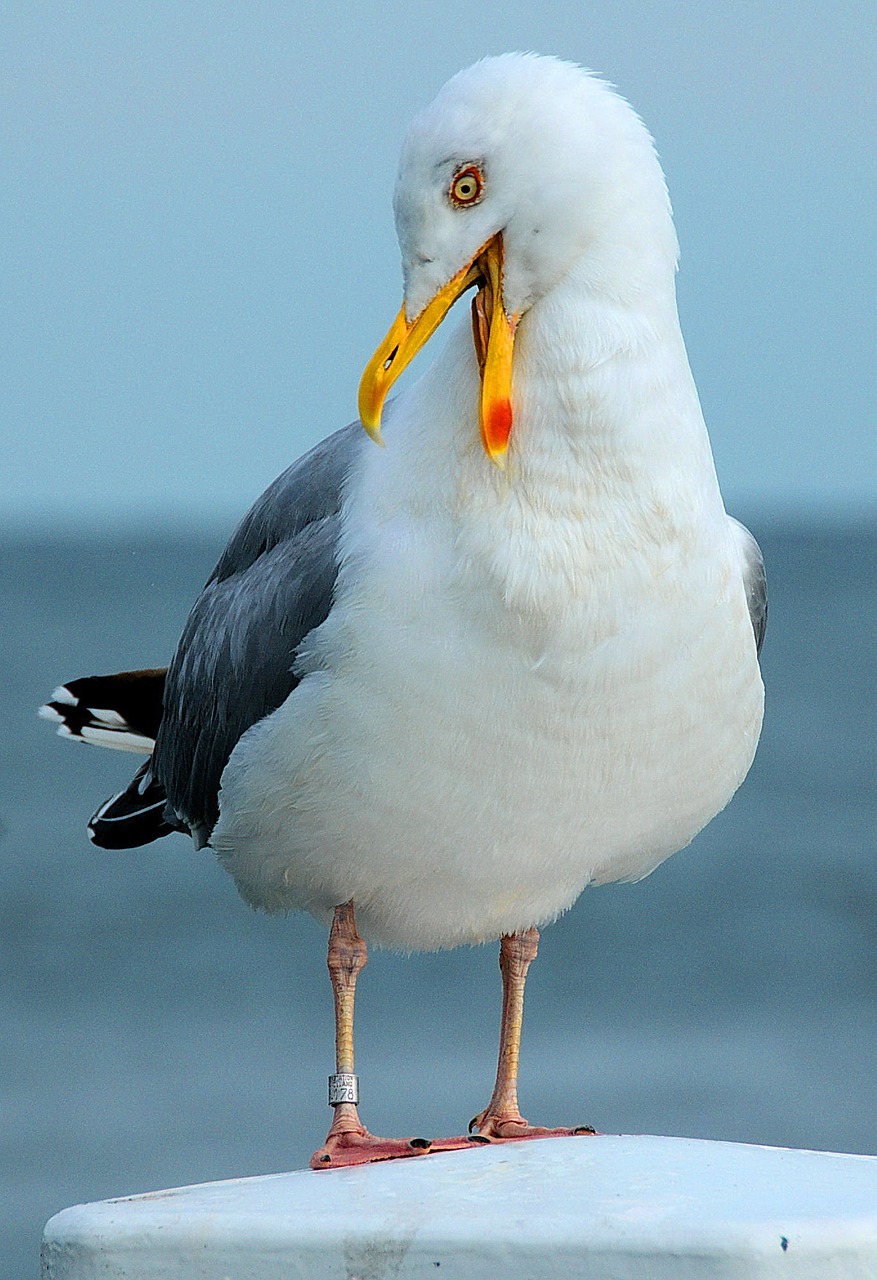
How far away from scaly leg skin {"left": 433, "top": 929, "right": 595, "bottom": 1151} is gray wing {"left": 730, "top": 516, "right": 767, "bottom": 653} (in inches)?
37.0

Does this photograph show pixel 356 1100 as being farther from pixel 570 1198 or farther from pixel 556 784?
pixel 570 1198

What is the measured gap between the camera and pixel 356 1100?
4.61m

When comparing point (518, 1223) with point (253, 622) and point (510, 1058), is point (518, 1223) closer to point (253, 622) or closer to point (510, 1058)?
point (510, 1058)

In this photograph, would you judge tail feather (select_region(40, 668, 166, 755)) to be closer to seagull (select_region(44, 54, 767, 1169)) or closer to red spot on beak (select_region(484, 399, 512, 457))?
seagull (select_region(44, 54, 767, 1169))

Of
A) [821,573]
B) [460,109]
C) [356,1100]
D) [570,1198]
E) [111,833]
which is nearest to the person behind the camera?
[570,1198]

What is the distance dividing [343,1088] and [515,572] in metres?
1.33

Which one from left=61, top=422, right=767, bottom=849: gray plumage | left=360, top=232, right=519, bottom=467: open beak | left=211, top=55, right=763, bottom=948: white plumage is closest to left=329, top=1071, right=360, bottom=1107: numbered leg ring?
left=211, top=55, right=763, bottom=948: white plumage

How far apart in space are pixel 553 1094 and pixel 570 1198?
1194 cm

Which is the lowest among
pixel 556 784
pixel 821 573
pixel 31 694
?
pixel 556 784

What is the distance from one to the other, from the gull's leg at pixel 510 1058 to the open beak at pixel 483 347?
149 cm

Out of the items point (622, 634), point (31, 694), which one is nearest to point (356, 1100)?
point (622, 634)

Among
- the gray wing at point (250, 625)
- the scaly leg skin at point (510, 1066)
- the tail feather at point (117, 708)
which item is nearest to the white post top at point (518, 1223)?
the scaly leg skin at point (510, 1066)

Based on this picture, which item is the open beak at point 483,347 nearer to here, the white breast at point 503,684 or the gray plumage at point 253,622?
the white breast at point 503,684

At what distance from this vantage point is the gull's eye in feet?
12.8
